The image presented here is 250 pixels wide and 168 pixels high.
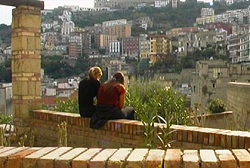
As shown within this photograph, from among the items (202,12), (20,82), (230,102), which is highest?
(202,12)

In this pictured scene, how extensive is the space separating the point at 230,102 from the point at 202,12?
410ft

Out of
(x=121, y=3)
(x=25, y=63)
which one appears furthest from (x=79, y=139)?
(x=121, y=3)

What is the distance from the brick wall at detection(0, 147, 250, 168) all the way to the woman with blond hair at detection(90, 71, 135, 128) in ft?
6.33

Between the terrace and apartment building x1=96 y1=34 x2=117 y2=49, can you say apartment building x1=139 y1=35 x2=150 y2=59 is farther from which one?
the terrace

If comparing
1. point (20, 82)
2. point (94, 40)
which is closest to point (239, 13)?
point (94, 40)

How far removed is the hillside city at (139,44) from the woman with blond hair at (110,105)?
107ft

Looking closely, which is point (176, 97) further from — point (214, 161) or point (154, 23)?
point (154, 23)

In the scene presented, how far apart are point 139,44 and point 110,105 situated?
10703 cm

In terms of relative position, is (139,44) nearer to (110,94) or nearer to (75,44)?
(75,44)

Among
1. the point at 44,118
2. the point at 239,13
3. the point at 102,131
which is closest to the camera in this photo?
the point at 102,131

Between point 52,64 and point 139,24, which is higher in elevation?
point 139,24

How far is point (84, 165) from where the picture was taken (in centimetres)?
241

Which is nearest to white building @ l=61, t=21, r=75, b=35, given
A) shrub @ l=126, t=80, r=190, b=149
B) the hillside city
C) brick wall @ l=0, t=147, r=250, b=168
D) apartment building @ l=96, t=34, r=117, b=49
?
the hillside city

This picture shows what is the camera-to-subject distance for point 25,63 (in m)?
6.30
